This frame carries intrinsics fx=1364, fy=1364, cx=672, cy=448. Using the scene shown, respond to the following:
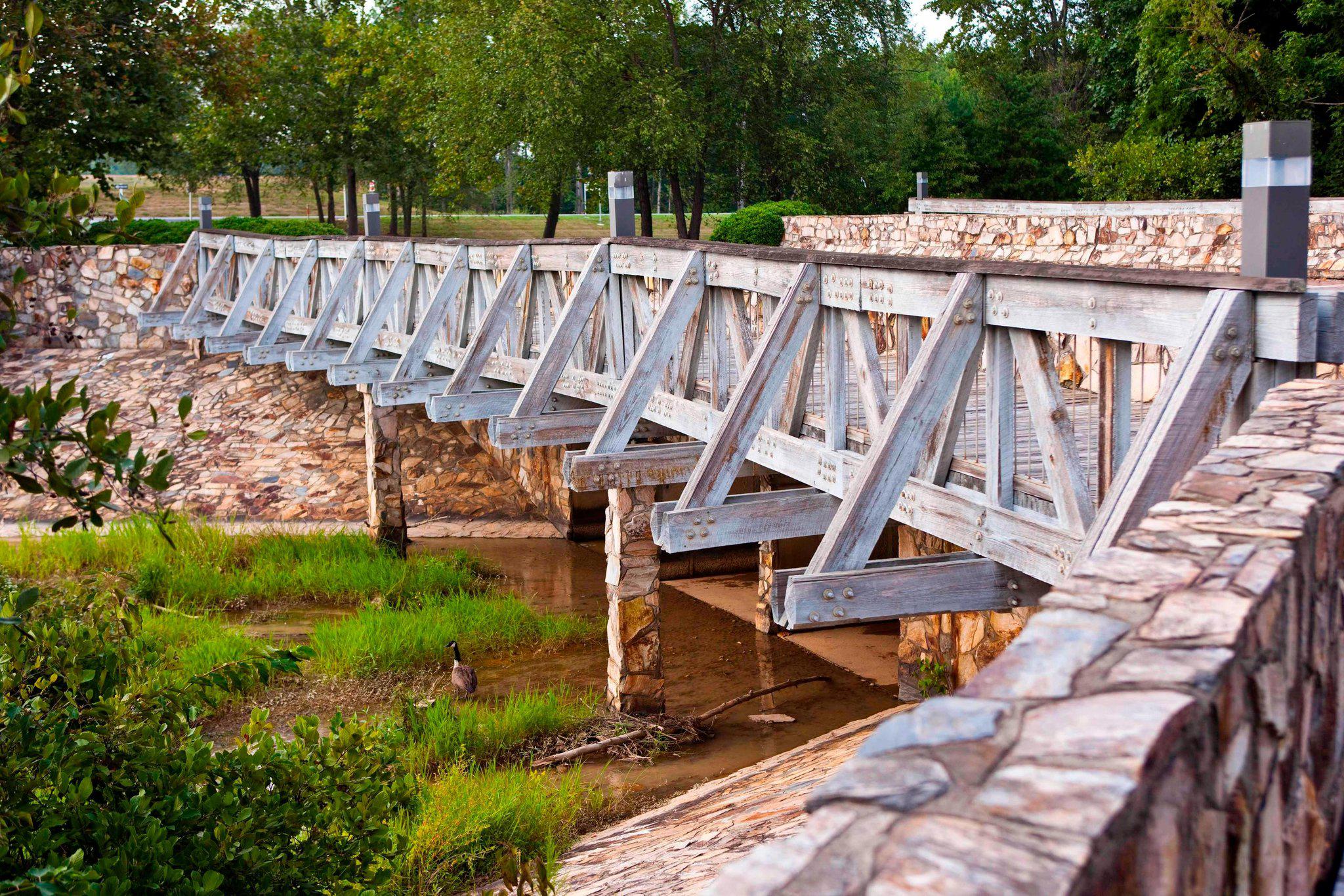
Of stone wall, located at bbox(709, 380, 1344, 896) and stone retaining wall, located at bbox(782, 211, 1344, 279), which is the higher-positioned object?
stone retaining wall, located at bbox(782, 211, 1344, 279)

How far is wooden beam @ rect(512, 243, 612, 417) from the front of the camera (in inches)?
372

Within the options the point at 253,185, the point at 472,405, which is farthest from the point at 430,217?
the point at 472,405

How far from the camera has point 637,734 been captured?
869 centimetres

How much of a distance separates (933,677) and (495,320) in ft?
14.6

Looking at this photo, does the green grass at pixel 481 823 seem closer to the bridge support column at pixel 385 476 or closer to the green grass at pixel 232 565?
the green grass at pixel 232 565

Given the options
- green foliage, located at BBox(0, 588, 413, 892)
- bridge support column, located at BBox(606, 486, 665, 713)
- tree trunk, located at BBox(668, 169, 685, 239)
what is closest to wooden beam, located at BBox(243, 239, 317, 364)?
bridge support column, located at BBox(606, 486, 665, 713)

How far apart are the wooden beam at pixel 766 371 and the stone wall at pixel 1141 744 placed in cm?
385

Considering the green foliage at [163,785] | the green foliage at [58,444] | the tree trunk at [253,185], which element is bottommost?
the green foliage at [163,785]

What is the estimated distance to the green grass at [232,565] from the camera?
12.4 metres

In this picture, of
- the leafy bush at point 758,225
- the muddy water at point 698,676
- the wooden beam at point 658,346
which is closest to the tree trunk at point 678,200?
the leafy bush at point 758,225

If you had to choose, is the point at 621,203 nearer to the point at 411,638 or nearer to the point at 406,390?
the point at 406,390

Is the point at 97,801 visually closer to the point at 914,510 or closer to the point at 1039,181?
the point at 914,510

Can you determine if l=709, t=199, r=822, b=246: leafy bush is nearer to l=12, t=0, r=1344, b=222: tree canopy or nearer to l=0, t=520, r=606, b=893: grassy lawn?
l=12, t=0, r=1344, b=222: tree canopy

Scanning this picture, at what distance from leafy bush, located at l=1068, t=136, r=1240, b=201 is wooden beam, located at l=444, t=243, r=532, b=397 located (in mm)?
13516
